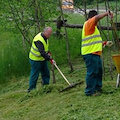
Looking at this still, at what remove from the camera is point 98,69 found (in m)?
7.55

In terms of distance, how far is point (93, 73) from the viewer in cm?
743

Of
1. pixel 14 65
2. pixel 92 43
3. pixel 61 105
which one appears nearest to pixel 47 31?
pixel 92 43

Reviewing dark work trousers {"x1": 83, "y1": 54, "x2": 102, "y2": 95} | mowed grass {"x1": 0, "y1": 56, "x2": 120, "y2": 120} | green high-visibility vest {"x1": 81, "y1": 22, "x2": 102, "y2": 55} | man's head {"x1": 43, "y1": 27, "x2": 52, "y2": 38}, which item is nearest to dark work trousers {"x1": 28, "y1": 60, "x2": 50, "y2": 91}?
mowed grass {"x1": 0, "y1": 56, "x2": 120, "y2": 120}

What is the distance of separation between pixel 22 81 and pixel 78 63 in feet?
7.12

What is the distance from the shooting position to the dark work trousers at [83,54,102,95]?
737 centimetres

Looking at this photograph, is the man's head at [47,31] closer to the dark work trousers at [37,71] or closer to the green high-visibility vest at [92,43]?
the dark work trousers at [37,71]

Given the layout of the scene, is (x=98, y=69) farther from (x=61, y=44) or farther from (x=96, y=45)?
Result: (x=61, y=44)

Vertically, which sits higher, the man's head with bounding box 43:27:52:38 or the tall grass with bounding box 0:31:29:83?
the man's head with bounding box 43:27:52:38

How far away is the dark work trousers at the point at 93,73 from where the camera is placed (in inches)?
290

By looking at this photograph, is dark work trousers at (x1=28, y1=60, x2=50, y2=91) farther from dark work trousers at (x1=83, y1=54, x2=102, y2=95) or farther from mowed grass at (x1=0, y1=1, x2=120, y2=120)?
dark work trousers at (x1=83, y1=54, x2=102, y2=95)

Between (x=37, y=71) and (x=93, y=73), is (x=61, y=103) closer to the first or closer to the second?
(x=93, y=73)

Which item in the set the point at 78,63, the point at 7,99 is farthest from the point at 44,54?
the point at 78,63

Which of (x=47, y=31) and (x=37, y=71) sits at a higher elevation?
(x=47, y=31)

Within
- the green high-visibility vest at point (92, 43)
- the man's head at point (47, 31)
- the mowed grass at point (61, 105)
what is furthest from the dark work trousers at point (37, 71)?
the green high-visibility vest at point (92, 43)
